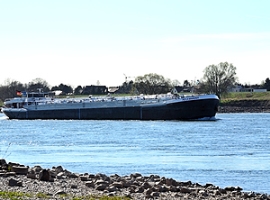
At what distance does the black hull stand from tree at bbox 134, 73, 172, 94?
45053mm

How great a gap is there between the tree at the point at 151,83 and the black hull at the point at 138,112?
148ft

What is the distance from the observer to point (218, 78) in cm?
13162

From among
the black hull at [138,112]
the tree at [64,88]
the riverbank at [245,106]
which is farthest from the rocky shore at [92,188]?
the tree at [64,88]

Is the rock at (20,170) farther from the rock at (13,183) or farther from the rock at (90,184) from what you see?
the rock at (13,183)

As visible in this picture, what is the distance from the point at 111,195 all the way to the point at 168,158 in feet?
54.1

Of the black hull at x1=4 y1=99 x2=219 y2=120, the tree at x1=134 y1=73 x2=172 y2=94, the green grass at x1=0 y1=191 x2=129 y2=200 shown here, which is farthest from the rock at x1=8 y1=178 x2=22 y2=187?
the tree at x1=134 y1=73 x2=172 y2=94

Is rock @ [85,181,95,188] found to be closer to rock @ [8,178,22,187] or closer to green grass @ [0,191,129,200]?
rock @ [8,178,22,187]

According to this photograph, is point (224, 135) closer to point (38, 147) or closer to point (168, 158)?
point (38, 147)

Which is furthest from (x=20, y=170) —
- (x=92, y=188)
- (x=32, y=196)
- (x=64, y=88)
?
(x=64, y=88)

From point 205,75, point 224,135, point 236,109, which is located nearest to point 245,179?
point 224,135

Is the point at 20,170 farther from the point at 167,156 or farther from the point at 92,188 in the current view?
the point at 167,156

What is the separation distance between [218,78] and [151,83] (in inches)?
786

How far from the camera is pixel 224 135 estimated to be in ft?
172

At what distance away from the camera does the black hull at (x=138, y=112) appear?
8394 cm
